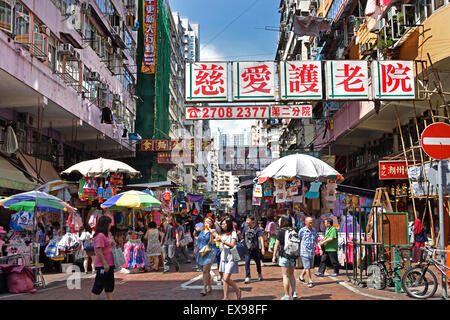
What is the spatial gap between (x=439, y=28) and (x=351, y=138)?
35.6 ft

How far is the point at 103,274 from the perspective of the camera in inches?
276

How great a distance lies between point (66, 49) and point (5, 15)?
4825 millimetres

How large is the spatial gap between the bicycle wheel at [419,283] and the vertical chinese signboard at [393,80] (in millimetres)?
5406

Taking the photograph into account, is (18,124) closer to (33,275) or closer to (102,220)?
(33,275)

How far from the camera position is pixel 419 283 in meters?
7.88

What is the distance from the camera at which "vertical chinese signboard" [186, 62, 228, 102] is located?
480 inches

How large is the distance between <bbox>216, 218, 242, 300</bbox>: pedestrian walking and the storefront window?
9.46 meters

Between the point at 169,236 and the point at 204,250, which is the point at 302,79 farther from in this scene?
the point at 169,236

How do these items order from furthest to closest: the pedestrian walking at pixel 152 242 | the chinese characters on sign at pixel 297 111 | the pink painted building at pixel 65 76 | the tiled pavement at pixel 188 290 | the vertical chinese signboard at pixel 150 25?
1. the vertical chinese signboard at pixel 150 25
2. the chinese characters on sign at pixel 297 111
3. the pink painted building at pixel 65 76
4. the pedestrian walking at pixel 152 242
5. the tiled pavement at pixel 188 290

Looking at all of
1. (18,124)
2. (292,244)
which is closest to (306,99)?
(292,244)

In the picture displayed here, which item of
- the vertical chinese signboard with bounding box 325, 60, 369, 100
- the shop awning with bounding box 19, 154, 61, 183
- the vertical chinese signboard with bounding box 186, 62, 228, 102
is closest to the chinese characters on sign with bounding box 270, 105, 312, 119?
the vertical chinese signboard with bounding box 325, 60, 369, 100

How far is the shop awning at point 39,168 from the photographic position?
16375 mm

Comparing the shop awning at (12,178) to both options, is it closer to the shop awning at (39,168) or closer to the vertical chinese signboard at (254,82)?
the shop awning at (39,168)

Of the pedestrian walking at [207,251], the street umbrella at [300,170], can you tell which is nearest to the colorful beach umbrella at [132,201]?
the street umbrella at [300,170]
